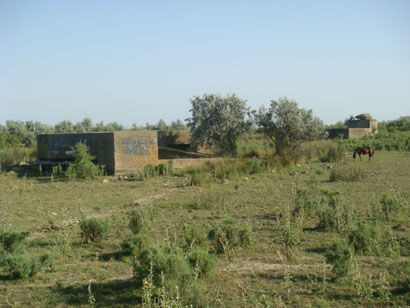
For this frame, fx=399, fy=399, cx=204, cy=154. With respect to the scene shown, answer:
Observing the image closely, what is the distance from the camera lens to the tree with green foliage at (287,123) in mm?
20156

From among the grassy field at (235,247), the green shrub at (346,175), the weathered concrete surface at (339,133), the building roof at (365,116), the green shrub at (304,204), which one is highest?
the building roof at (365,116)

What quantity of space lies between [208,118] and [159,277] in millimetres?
17596

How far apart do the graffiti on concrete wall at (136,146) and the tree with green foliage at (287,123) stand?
6.87 meters

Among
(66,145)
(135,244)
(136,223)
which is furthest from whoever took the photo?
(66,145)

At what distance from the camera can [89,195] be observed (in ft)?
39.1

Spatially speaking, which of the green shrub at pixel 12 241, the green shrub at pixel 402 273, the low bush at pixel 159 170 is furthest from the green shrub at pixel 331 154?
the green shrub at pixel 12 241

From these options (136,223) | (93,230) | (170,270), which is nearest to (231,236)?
(136,223)

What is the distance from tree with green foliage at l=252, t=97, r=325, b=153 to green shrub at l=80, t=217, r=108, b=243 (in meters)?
14.2

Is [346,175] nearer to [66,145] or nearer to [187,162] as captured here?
[187,162]

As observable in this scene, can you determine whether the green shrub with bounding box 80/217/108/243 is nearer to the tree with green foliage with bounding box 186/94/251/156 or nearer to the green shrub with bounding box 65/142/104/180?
the green shrub with bounding box 65/142/104/180

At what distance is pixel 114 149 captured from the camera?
15883 mm

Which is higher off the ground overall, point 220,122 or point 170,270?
point 220,122

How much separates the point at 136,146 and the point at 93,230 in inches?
376

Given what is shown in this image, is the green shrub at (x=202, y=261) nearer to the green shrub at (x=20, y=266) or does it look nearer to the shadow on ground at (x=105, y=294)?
the shadow on ground at (x=105, y=294)
